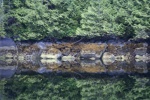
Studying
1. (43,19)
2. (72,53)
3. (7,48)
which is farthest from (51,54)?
(7,48)

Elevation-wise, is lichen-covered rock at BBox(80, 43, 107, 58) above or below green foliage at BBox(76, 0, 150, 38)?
below

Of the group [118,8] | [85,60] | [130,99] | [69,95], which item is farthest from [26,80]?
[118,8]

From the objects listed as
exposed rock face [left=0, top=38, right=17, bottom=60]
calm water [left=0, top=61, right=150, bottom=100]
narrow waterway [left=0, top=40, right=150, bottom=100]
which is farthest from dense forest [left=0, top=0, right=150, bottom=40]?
calm water [left=0, top=61, right=150, bottom=100]

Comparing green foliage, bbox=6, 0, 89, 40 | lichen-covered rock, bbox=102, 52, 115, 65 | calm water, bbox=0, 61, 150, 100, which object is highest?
calm water, bbox=0, 61, 150, 100

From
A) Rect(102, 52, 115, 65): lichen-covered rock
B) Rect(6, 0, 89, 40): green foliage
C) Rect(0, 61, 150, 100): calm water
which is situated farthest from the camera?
Rect(6, 0, 89, 40): green foliage

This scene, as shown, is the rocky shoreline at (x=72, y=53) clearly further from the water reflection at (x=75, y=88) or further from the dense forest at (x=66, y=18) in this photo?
the water reflection at (x=75, y=88)

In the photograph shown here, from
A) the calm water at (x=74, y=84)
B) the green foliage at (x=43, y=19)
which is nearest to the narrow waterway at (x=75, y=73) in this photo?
the calm water at (x=74, y=84)

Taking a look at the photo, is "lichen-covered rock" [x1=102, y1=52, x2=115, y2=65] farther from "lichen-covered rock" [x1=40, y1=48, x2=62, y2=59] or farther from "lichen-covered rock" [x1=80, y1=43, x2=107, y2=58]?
"lichen-covered rock" [x1=40, y1=48, x2=62, y2=59]

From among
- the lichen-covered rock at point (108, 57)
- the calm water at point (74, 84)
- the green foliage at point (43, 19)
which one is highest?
the calm water at point (74, 84)

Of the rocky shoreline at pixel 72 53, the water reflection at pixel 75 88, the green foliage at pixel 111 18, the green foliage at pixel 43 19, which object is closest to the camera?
the water reflection at pixel 75 88
